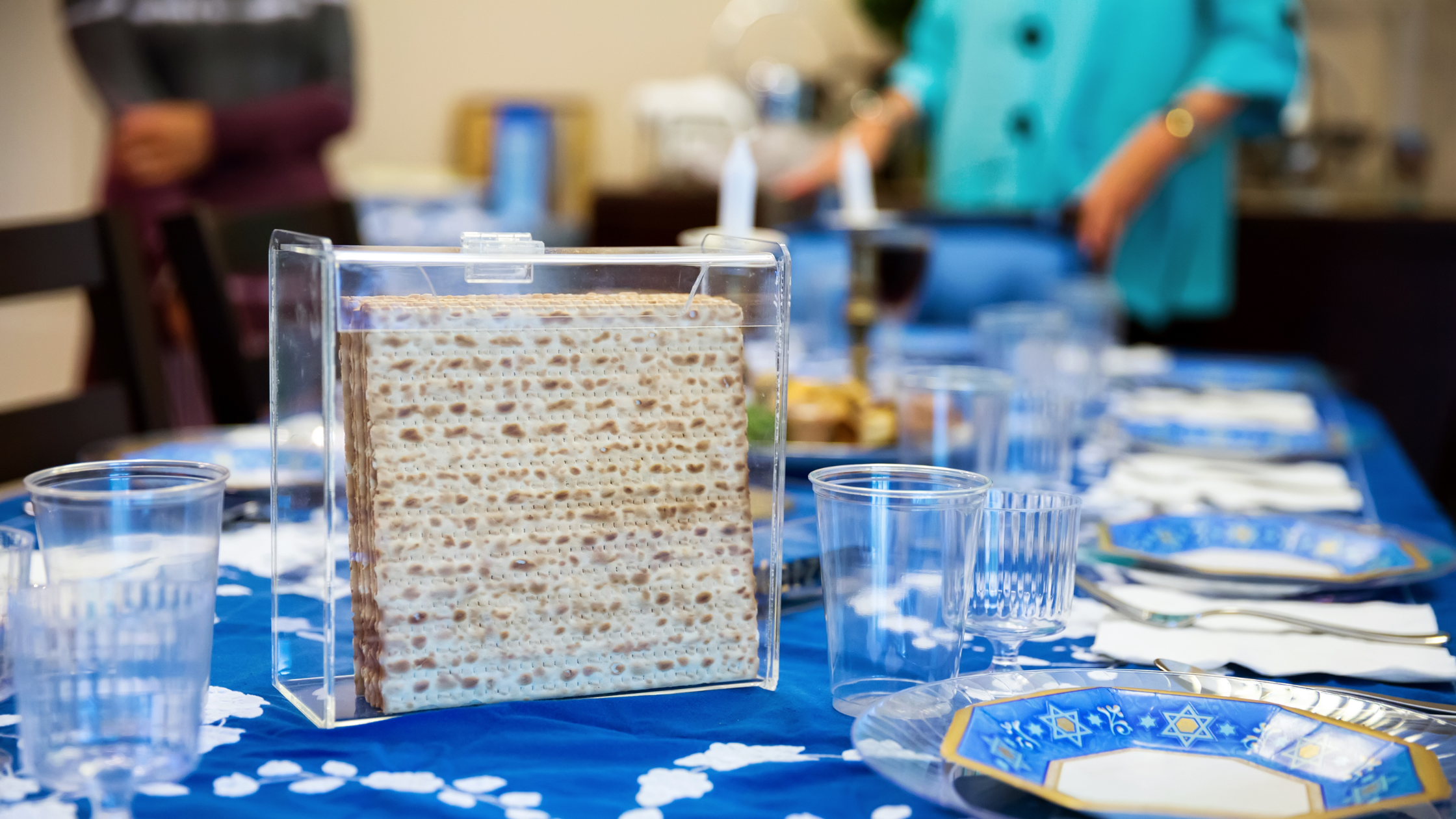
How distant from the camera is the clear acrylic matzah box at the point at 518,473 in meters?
0.58

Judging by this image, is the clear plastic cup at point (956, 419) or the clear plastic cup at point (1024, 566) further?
the clear plastic cup at point (956, 419)

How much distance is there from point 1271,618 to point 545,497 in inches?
17.3

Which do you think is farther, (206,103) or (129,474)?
(206,103)

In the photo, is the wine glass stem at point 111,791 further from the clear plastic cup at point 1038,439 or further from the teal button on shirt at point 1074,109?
the teal button on shirt at point 1074,109

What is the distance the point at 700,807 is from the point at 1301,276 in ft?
10.8

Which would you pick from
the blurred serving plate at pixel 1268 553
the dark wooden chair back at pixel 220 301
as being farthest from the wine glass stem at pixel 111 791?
the dark wooden chair back at pixel 220 301

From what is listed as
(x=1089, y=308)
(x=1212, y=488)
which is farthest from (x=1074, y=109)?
(x=1212, y=488)

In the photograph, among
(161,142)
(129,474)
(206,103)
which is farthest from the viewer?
(206,103)

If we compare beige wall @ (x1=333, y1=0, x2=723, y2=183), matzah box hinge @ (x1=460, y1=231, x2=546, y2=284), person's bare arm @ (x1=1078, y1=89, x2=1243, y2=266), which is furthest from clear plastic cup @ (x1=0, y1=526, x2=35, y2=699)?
beige wall @ (x1=333, y1=0, x2=723, y2=183)

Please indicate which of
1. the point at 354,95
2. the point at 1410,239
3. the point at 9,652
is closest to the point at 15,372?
the point at 354,95

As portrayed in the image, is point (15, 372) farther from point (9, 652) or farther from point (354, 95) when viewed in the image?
point (9, 652)

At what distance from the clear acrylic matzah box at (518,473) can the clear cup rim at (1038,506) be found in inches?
4.3

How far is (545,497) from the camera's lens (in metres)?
0.61

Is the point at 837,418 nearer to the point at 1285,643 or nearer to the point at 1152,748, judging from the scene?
the point at 1285,643
